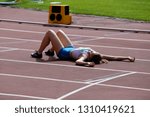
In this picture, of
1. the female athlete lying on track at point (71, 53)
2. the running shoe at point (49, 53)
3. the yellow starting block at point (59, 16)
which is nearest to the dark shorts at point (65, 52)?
the female athlete lying on track at point (71, 53)

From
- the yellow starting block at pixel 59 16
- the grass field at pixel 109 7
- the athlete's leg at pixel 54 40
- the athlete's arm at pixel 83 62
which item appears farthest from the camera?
the grass field at pixel 109 7

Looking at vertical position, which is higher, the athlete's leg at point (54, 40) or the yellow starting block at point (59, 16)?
the athlete's leg at point (54, 40)

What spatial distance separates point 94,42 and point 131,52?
191 centimetres

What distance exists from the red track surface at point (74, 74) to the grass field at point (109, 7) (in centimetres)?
609

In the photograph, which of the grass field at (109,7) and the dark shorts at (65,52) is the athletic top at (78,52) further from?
the grass field at (109,7)

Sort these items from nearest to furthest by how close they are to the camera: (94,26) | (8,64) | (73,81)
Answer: (73,81), (8,64), (94,26)

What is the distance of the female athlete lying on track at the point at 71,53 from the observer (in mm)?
12094

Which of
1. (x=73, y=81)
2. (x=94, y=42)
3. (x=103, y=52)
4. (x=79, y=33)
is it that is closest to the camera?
(x=73, y=81)

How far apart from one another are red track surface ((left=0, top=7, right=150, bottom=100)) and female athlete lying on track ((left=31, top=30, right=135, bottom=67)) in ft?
0.50

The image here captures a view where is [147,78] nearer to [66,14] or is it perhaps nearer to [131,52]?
[131,52]

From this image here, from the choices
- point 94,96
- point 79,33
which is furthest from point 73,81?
point 79,33

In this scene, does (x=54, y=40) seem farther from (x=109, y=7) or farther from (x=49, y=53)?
(x=109, y=7)

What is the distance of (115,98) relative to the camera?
9305 mm

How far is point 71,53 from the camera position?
1249cm
